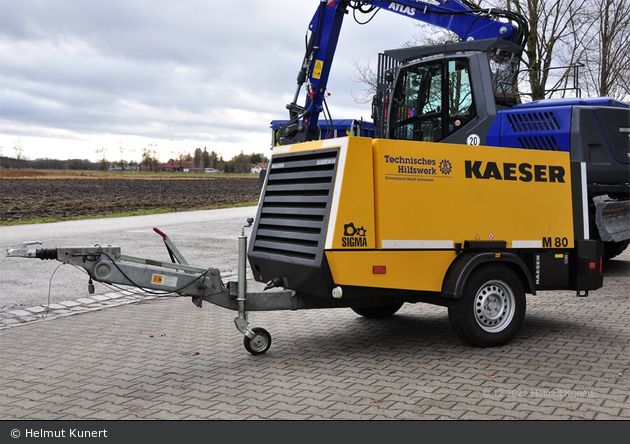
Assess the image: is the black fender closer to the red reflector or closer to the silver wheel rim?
the silver wheel rim

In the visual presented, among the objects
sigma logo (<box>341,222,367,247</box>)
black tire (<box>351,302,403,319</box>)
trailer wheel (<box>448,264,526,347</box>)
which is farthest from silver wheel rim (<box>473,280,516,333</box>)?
black tire (<box>351,302,403,319</box>)

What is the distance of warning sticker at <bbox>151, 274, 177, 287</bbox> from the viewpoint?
6.04m

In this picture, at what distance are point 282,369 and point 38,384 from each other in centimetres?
211

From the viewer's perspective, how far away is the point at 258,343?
6.51m

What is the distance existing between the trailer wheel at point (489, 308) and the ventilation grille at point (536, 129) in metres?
2.87

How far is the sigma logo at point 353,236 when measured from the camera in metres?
6.02

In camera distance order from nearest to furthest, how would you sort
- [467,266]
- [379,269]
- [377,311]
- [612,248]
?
[379,269] → [467,266] → [377,311] → [612,248]

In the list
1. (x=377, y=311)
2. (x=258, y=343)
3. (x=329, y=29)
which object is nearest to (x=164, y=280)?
(x=258, y=343)

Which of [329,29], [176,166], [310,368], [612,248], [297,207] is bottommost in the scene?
[310,368]

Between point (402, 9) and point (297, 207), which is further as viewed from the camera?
point (402, 9)

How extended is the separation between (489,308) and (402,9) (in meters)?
7.97

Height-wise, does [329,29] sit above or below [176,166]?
below

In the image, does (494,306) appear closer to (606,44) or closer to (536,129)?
(536,129)

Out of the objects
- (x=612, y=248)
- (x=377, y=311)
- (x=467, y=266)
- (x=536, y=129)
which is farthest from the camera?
(x=612, y=248)
